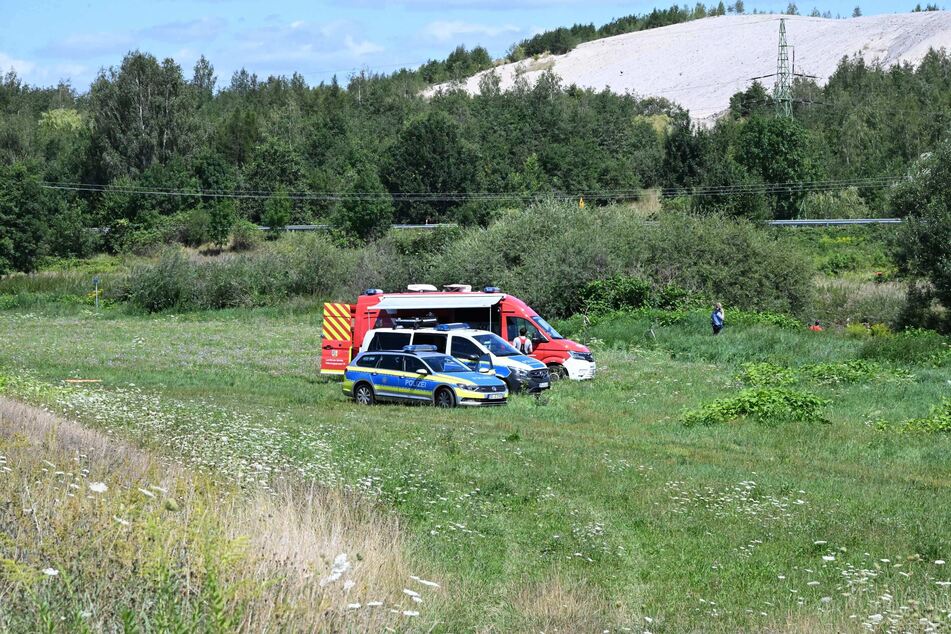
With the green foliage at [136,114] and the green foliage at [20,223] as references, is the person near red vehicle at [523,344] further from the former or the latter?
the green foliage at [136,114]

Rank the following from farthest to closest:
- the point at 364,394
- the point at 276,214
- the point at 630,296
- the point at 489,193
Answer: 1. the point at 489,193
2. the point at 276,214
3. the point at 630,296
4. the point at 364,394

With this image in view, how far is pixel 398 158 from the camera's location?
100125mm

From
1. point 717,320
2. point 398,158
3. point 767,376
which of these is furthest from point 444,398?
point 398,158

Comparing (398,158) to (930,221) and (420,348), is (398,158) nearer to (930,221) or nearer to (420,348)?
(930,221)

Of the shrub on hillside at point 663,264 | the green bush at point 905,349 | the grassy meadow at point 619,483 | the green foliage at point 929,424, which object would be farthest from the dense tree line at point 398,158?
the green foliage at point 929,424

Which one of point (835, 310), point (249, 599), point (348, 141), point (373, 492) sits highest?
point (348, 141)

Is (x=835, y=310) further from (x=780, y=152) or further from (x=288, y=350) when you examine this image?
(x=780, y=152)

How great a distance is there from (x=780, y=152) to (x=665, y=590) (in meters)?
86.6

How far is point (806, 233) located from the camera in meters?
81.0

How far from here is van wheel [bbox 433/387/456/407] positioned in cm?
2619

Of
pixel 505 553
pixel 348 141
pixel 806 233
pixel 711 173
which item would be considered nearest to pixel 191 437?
pixel 505 553

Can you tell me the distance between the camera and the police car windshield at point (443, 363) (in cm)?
2681

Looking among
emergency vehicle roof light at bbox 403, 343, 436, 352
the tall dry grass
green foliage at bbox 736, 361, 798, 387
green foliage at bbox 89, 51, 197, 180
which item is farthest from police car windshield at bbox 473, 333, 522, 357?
green foliage at bbox 89, 51, 197, 180

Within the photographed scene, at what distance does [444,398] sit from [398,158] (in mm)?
75810
